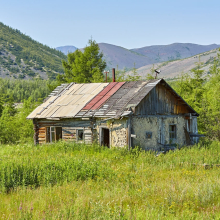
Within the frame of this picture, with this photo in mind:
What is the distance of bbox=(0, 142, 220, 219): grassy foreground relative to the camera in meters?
6.51

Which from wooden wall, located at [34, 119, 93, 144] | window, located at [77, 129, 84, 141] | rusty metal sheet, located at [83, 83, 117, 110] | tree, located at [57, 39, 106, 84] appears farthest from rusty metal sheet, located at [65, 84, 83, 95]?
tree, located at [57, 39, 106, 84]

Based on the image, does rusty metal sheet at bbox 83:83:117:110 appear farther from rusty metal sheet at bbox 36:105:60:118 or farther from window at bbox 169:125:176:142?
window at bbox 169:125:176:142

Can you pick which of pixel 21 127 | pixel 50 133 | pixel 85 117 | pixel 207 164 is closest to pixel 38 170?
pixel 207 164

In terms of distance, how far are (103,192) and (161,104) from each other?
12748mm

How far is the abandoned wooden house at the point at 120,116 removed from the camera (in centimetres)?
1773

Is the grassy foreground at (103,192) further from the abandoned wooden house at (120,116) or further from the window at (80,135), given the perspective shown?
the window at (80,135)

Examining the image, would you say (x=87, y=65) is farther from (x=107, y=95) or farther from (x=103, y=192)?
(x=103, y=192)

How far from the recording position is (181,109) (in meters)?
22.0

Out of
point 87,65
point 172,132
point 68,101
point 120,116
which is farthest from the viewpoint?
point 87,65

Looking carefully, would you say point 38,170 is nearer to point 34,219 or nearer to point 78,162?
point 78,162

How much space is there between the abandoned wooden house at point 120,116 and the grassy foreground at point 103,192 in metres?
4.86

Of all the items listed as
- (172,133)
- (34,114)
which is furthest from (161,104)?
(34,114)

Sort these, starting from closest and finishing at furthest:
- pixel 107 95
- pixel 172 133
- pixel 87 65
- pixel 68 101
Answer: pixel 107 95 < pixel 172 133 < pixel 68 101 < pixel 87 65

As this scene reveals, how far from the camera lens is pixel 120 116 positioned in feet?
55.4
